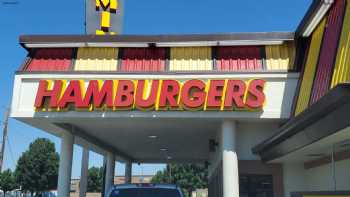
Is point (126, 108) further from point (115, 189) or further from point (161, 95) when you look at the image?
point (115, 189)

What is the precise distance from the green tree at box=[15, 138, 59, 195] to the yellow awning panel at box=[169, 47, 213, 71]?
54481 millimetres

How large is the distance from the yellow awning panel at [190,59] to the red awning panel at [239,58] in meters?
0.40

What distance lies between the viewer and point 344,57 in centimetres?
994

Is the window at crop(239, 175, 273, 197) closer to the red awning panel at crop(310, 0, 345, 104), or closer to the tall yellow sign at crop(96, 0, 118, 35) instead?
the red awning panel at crop(310, 0, 345, 104)

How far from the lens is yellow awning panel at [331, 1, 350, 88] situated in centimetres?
957

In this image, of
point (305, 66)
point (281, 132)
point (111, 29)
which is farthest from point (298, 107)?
point (111, 29)

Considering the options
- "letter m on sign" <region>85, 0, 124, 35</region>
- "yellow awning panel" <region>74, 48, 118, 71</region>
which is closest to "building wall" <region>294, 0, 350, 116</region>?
"yellow awning panel" <region>74, 48, 118, 71</region>

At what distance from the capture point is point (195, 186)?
86.6 m

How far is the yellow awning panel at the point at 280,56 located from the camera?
1619 cm

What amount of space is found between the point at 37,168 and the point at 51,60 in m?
53.4

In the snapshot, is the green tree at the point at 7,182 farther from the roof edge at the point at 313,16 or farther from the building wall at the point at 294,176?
the roof edge at the point at 313,16

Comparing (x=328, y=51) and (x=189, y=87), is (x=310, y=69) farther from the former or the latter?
(x=189, y=87)

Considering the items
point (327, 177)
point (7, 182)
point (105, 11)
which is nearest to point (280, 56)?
point (327, 177)

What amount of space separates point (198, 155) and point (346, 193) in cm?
2588
